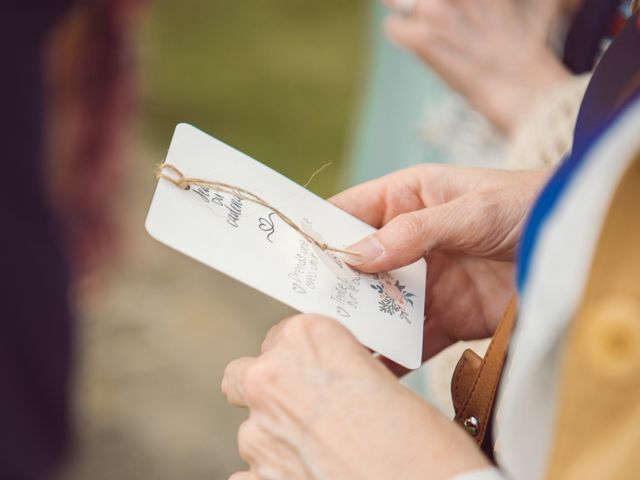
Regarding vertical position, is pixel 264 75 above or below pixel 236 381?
below

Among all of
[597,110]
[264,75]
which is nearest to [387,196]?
[597,110]

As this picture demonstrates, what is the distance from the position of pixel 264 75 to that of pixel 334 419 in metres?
2.65

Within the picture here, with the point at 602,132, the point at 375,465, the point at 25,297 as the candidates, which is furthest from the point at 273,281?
the point at 25,297

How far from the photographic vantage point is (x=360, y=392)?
57cm

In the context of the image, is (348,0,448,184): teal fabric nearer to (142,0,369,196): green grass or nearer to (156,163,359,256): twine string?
(156,163,359,256): twine string

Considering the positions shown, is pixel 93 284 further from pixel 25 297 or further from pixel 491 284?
pixel 491 284

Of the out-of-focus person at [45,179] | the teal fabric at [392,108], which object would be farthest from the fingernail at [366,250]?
the out-of-focus person at [45,179]

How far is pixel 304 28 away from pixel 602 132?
309 cm

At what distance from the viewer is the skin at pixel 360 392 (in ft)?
1.82

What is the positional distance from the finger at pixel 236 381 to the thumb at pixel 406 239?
13 centimetres

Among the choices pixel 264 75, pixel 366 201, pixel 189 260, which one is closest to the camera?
pixel 366 201

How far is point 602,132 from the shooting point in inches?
18.1

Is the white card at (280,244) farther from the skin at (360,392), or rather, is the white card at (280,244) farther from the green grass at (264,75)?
the green grass at (264,75)

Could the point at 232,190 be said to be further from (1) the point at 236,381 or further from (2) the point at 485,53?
(2) the point at 485,53
